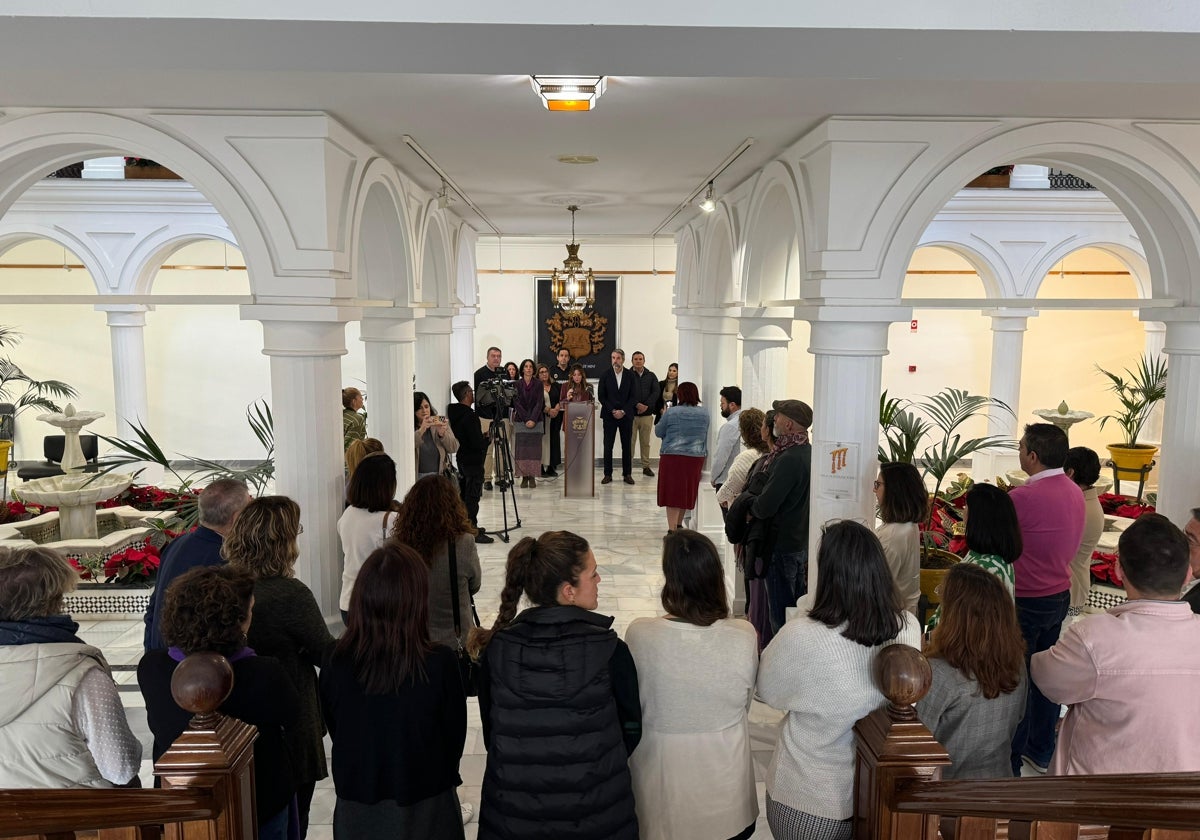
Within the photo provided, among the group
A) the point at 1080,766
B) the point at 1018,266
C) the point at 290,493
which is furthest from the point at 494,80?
the point at 1018,266

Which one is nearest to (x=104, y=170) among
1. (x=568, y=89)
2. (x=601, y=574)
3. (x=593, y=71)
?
(x=601, y=574)

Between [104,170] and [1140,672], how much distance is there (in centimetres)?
1151

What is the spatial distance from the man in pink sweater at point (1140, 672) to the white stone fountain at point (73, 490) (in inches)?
275

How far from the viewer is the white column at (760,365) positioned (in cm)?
721

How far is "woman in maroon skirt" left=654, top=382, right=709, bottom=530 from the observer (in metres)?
8.17

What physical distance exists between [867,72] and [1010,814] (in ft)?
6.31

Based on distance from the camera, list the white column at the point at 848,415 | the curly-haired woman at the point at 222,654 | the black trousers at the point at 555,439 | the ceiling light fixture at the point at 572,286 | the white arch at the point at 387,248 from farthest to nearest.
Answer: the black trousers at the point at 555,439 → the ceiling light fixture at the point at 572,286 → the white arch at the point at 387,248 → the white column at the point at 848,415 → the curly-haired woman at the point at 222,654

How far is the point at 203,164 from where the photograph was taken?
471 cm

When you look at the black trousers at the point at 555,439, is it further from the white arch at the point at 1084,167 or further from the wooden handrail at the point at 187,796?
the wooden handrail at the point at 187,796

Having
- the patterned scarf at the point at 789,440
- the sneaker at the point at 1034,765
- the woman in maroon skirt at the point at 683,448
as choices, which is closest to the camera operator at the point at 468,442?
the woman in maroon skirt at the point at 683,448

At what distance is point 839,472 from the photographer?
4.98 m

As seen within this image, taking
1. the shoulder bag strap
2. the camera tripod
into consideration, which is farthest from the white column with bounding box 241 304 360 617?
the camera tripod

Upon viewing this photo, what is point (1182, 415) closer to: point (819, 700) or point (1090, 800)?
point (819, 700)

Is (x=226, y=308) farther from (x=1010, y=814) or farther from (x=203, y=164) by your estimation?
(x=1010, y=814)
